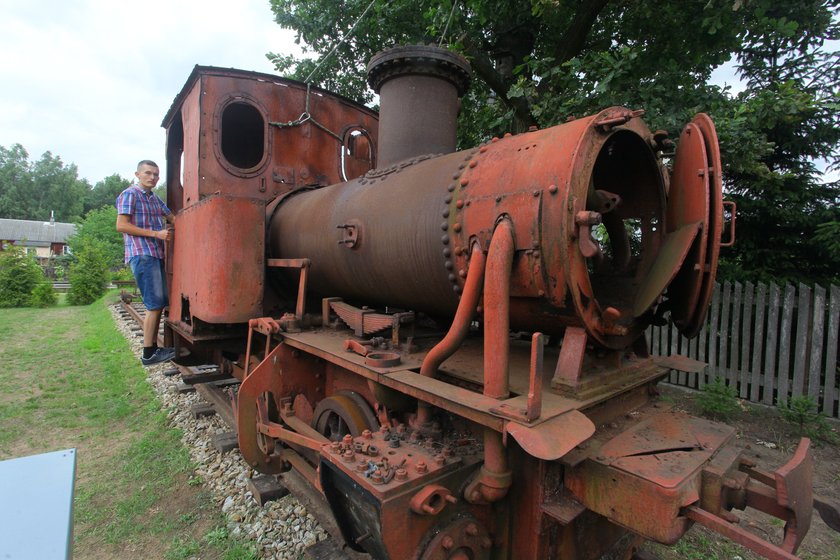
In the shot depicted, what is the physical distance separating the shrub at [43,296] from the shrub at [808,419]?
76.3 feet

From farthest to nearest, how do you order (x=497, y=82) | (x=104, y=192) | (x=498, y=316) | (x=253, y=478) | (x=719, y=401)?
(x=104, y=192)
(x=497, y=82)
(x=719, y=401)
(x=253, y=478)
(x=498, y=316)

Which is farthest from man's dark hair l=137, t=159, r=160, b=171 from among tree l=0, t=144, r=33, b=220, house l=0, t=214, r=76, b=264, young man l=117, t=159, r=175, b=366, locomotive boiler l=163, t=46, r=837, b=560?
tree l=0, t=144, r=33, b=220

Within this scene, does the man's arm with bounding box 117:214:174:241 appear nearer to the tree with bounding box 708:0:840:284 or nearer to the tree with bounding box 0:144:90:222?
the tree with bounding box 708:0:840:284

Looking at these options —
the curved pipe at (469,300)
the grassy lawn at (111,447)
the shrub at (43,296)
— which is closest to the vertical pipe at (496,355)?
the curved pipe at (469,300)

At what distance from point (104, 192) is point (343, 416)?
80.6 meters

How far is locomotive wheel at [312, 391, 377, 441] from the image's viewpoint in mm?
2633

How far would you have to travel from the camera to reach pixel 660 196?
2.39 meters

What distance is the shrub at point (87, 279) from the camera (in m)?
19.6

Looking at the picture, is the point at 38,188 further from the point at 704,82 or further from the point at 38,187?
the point at 704,82

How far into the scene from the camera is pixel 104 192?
2660 inches

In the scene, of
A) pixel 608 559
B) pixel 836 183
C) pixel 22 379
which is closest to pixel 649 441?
pixel 608 559

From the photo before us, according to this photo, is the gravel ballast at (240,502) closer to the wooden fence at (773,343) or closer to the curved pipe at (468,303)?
the curved pipe at (468,303)

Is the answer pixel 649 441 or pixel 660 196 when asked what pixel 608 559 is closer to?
pixel 649 441

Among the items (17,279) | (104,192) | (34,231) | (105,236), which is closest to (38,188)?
(104,192)
